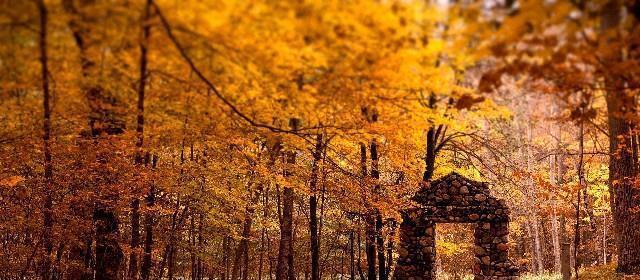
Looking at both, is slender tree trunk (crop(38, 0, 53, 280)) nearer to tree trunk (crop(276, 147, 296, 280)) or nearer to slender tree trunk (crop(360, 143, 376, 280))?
tree trunk (crop(276, 147, 296, 280))

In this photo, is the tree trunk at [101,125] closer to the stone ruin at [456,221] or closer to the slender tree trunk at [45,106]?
the slender tree trunk at [45,106]

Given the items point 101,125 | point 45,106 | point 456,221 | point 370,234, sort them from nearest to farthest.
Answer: point 45,106 < point 101,125 < point 456,221 < point 370,234

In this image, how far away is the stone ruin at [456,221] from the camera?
10.5 metres

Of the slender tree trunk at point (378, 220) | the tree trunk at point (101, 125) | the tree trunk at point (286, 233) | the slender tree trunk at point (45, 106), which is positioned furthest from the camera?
the tree trunk at point (286, 233)

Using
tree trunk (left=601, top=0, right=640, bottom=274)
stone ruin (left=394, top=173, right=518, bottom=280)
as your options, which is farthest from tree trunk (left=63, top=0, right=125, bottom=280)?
tree trunk (left=601, top=0, right=640, bottom=274)

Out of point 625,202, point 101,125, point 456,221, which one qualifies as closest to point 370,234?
point 456,221

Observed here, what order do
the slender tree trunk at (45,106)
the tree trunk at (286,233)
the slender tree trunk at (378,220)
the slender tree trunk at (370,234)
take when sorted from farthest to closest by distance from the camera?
the tree trunk at (286,233) < the slender tree trunk at (370,234) < the slender tree trunk at (378,220) < the slender tree trunk at (45,106)

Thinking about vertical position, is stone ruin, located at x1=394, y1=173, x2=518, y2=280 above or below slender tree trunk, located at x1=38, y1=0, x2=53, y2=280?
below

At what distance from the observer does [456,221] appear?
10.6 metres

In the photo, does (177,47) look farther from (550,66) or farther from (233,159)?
(233,159)

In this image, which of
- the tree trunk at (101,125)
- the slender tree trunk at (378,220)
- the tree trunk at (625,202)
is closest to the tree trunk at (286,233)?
the slender tree trunk at (378,220)

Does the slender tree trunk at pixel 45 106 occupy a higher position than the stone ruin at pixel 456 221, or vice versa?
the slender tree trunk at pixel 45 106

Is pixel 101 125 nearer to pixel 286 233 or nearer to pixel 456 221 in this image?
pixel 286 233

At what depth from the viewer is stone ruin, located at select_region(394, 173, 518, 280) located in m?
10.5
